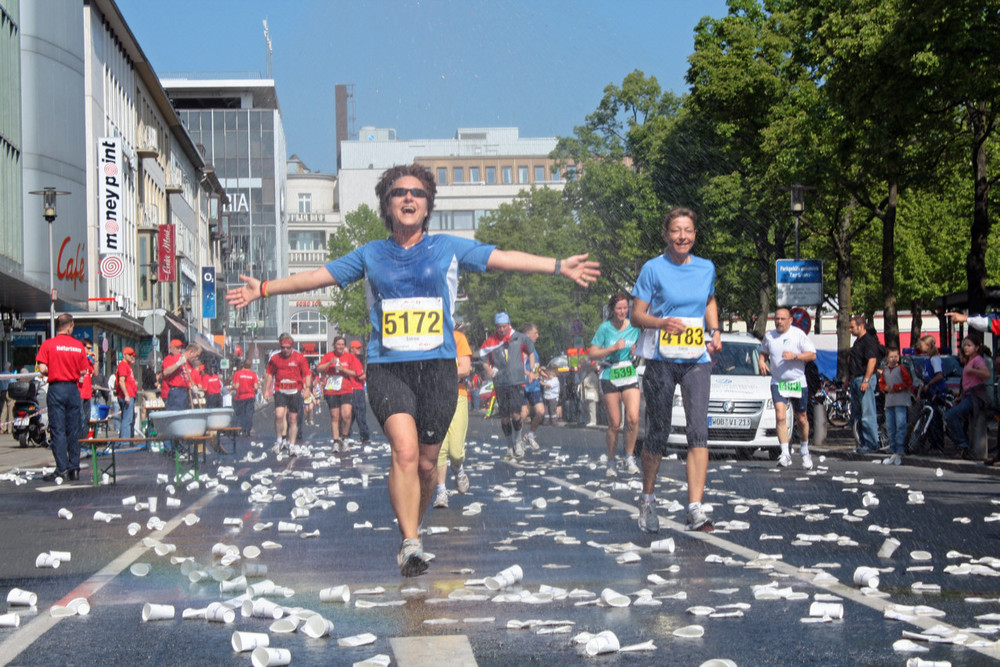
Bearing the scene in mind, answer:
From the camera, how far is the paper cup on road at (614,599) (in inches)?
234

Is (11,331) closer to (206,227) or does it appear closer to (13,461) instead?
(13,461)

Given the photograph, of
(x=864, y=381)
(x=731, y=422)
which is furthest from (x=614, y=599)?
(x=864, y=381)

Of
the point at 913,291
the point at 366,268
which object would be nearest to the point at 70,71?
the point at 913,291

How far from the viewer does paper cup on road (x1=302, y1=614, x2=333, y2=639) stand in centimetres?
538

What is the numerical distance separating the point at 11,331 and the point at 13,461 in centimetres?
2039

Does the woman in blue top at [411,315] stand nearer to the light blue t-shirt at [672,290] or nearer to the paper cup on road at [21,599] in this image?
the paper cup on road at [21,599]

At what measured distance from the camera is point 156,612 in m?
5.89

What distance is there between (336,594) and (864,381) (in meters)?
14.8

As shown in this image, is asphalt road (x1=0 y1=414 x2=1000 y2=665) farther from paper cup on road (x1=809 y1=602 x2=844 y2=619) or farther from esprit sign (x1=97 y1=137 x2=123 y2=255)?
esprit sign (x1=97 y1=137 x2=123 y2=255)

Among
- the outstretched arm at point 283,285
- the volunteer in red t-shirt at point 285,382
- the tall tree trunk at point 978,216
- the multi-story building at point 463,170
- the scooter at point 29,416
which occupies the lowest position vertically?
the scooter at point 29,416

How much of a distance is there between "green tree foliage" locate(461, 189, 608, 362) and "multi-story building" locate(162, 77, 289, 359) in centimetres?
4564

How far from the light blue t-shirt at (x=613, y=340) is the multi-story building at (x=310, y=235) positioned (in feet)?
384

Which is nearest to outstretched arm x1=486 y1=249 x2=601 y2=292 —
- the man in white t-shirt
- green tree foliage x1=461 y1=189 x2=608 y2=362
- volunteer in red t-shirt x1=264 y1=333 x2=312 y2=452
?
the man in white t-shirt

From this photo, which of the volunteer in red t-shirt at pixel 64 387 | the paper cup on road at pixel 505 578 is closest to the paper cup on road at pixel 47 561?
the paper cup on road at pixel 505 578
